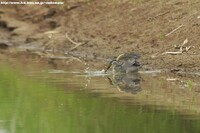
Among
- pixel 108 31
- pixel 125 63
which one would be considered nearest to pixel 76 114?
pixel 125 63

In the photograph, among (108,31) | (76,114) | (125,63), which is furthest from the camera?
(108,31)

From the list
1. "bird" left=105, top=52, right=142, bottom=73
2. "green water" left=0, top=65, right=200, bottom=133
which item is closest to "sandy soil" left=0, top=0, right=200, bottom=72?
"bird" left=105, top=52, right=142, bottom=73

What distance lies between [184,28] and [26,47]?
309 inches

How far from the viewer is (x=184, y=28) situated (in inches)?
766

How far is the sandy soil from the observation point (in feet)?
60.8

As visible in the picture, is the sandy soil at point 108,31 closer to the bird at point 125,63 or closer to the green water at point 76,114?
the bird at point 125,63

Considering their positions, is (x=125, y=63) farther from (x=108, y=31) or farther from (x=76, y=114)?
(x=108, y=31)

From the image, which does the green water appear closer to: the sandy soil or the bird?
the bird

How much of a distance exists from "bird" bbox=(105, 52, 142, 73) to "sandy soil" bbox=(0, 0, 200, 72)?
782 millimetres

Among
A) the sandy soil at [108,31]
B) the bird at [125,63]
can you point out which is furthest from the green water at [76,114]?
the sandy soil at [108,31]

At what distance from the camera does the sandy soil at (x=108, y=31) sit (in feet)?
60.8

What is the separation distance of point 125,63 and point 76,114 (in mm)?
5045

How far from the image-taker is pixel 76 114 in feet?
38.9

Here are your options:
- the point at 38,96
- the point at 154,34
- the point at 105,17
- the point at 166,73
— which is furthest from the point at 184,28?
the point at 38,96
